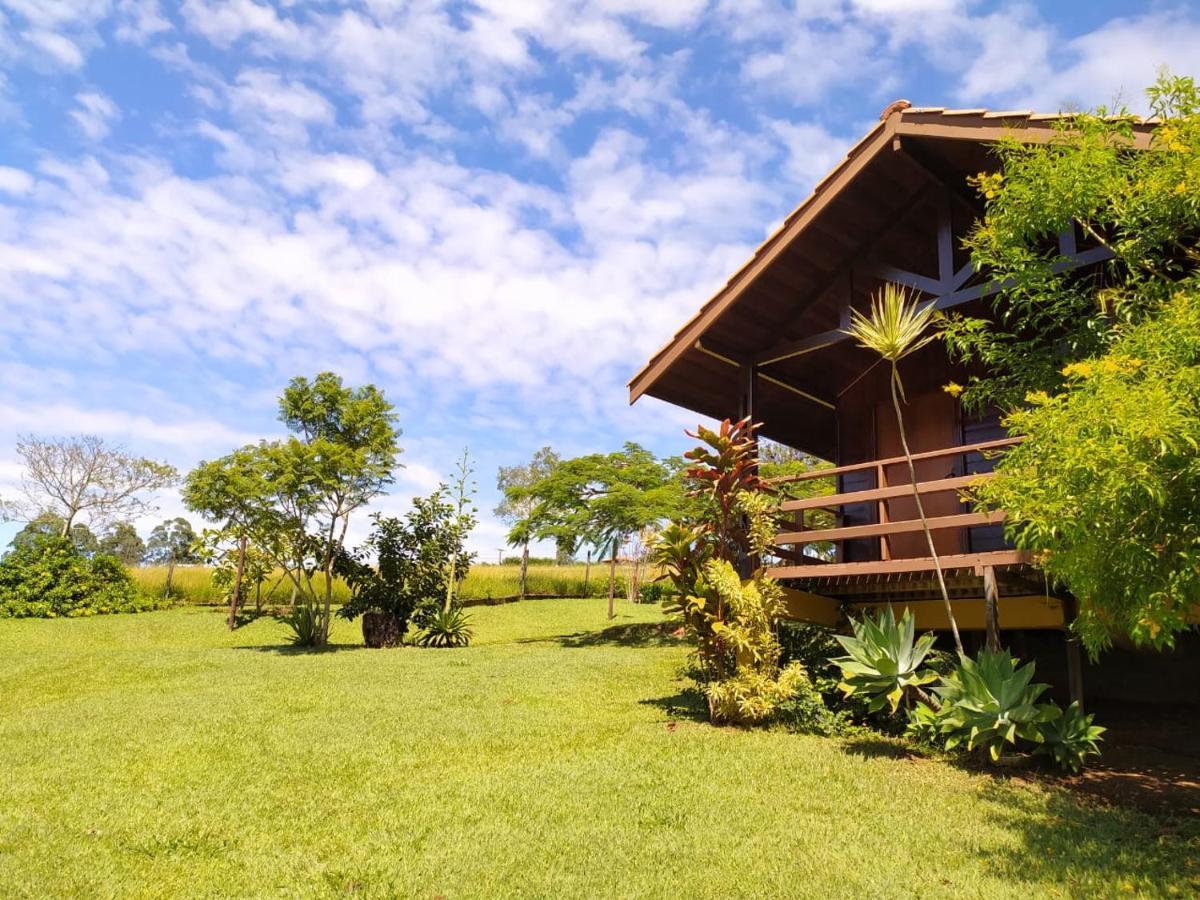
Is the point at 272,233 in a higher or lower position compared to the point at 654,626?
higher

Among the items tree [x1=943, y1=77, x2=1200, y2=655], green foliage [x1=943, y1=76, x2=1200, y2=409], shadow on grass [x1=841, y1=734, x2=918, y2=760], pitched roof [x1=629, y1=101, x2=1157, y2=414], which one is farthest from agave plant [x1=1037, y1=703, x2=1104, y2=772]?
pitched roof [x1=629, y1=101, x2=1157, y2=414]

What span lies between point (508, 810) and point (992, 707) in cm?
445

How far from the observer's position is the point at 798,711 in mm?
8891

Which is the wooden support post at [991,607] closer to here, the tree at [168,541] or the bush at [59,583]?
the bush at [59,583]

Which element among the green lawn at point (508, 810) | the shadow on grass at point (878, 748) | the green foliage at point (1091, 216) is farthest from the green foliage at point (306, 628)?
the green foliage at point (1091, 216)

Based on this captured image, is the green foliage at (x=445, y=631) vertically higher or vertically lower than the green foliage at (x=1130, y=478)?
lower

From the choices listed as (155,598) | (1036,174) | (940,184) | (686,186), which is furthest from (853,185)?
(155,598)

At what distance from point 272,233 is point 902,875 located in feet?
38.7

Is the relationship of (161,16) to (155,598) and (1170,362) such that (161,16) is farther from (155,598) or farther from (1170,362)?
(155,598)

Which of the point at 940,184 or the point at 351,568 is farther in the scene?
the point at 351,568

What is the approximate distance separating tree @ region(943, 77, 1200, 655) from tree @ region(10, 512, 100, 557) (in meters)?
30.6

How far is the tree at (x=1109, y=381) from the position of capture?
4.61m

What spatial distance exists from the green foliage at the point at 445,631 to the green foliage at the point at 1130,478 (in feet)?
53.0

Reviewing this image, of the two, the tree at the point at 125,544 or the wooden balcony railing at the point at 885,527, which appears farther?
the tree at the point at 125,544
